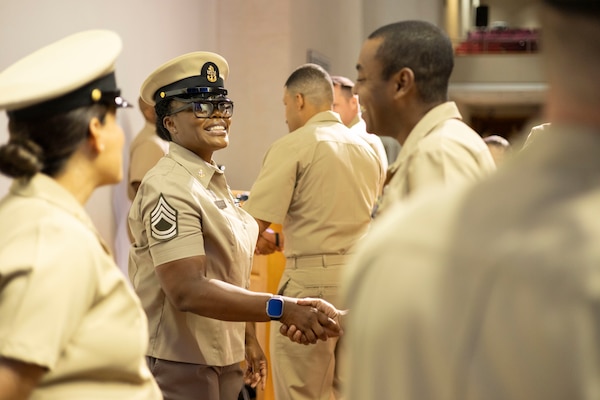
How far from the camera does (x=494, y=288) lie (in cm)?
79

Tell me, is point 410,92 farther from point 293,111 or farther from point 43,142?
point 293,111

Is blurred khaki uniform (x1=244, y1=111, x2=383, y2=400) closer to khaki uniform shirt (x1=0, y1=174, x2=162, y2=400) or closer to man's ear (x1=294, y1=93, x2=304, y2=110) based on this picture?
man's ear (x1=294, y1=93, x2=304, y2=110)

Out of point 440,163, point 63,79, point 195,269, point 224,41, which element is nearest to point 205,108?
→ point 195,269

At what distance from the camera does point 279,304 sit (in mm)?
2807

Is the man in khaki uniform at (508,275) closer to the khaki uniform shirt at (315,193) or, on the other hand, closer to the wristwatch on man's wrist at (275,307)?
the wristwatch on man's wrist at (275,307)

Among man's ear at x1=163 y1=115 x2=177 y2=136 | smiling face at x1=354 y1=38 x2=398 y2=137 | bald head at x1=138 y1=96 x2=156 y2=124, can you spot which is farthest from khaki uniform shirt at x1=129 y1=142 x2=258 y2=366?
bald head at x1=138 y1=96 x2=156 y2=124

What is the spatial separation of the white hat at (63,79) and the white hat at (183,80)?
1116 millimetres

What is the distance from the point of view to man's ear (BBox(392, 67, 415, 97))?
2354 mm

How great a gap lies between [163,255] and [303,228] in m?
1.25

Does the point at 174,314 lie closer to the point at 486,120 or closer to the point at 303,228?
the point at 303,228

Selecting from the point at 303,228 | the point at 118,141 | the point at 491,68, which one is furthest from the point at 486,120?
the point at 118,141

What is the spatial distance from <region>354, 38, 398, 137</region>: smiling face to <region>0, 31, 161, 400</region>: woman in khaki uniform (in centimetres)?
76

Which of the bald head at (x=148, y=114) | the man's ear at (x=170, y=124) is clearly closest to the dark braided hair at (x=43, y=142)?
the man's ear at (x=170, y=124)

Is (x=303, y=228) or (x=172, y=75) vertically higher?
(x=172, y=75)
